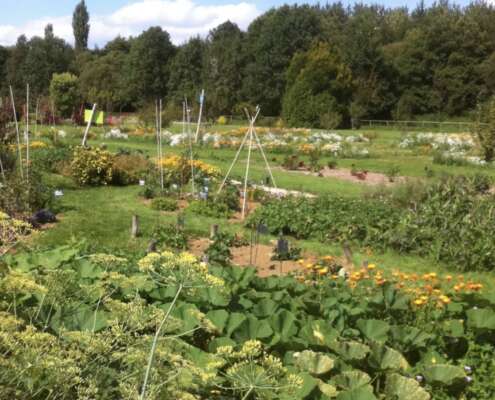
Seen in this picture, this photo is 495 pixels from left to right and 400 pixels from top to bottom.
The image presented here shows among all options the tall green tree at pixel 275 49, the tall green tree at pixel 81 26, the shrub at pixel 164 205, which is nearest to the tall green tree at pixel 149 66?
the tall green tree at pixel 275 49

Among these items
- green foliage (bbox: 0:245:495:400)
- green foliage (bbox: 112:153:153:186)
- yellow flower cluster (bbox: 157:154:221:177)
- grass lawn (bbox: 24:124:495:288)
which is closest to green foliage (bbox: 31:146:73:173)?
grass lawn (bbox: 24:124:495:288)

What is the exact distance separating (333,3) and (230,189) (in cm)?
6440

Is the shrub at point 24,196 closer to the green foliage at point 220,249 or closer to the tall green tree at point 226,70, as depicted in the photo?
the green foliage at point 220,249

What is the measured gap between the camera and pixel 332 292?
14.2 feet

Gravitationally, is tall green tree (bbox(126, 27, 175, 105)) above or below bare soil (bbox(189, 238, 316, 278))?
above

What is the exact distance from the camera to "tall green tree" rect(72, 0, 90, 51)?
78.5 m

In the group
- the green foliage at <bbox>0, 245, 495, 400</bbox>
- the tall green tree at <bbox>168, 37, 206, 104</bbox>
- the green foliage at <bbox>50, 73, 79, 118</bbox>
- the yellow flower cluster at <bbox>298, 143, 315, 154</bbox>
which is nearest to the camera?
the green foliage at <bbox>0, 245, 495, 400</bbox>

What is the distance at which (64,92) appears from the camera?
39156 mm

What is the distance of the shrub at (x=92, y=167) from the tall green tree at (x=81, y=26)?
70560mm

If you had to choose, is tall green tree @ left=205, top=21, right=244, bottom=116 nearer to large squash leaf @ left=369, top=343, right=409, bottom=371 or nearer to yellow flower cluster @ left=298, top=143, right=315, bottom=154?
yellow flower cluster @ left=298, top=143, right=315, bottom=154

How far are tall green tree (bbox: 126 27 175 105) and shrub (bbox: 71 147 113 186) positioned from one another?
44.3 meters

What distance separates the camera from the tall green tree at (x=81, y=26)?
258 ft

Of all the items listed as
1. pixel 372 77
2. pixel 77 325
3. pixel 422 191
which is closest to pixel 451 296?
pixel 77 325

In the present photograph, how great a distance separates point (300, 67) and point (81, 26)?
146 feet
